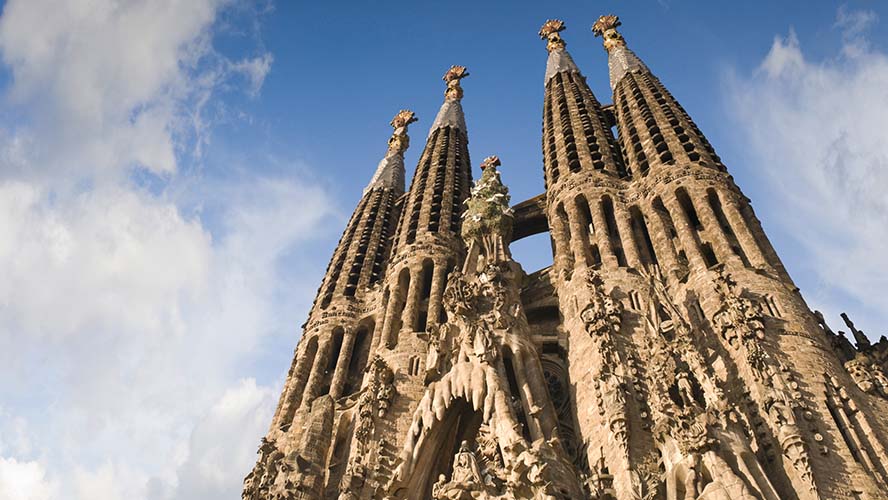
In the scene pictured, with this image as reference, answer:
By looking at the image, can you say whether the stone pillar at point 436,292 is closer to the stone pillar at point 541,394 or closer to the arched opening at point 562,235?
the arched opening at point 562,235

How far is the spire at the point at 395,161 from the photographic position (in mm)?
45375

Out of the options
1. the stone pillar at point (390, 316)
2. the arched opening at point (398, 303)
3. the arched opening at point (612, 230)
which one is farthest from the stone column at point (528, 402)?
the arched opening at point (398, 303)

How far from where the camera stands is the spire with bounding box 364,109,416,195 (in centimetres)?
4538

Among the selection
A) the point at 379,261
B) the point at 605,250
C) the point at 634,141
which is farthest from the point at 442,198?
the point at 605,250

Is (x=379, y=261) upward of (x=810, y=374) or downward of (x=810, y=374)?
upward

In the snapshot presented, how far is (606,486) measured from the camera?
17469 millimetres

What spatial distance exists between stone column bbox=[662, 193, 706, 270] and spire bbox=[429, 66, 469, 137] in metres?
22.8

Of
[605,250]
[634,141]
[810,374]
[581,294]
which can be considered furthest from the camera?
[634,141]

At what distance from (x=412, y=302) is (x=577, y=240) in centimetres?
665

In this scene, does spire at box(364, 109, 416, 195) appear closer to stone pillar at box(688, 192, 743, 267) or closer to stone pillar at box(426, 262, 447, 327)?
stone pillar at box(426, 262, 447, 327)

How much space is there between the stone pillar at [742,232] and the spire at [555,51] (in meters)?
21.5

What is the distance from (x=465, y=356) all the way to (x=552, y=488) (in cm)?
592

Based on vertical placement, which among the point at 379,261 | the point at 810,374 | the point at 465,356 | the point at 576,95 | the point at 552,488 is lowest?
the point at 552,488

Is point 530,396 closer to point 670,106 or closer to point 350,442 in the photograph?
point 350,442
